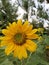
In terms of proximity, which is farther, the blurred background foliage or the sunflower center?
the blurred background foliage

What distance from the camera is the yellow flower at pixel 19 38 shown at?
61 cm

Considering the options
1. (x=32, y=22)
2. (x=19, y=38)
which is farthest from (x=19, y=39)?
(x=32, y=22)

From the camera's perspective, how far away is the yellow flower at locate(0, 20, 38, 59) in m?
0.61

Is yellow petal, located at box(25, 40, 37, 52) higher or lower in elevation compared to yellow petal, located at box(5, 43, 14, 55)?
higher

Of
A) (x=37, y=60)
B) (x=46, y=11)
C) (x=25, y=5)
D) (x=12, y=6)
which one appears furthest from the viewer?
(x=12, y=6)

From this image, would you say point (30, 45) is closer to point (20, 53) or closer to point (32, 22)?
point (20, 53)

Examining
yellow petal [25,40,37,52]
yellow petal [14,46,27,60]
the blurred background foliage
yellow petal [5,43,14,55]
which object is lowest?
the blurred background foliage

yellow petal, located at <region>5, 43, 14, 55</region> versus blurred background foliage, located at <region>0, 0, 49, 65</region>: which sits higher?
yellow petal, located at <region>5, 43, 14, 55</region>

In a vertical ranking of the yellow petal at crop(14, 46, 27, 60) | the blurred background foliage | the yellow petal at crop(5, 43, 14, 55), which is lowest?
the blurred background foliage

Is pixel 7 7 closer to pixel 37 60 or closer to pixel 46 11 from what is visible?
pixel 46 11

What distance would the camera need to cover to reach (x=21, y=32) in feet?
2.12

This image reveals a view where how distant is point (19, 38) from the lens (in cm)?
65

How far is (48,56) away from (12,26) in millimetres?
186

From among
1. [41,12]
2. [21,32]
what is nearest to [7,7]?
[41,12]
